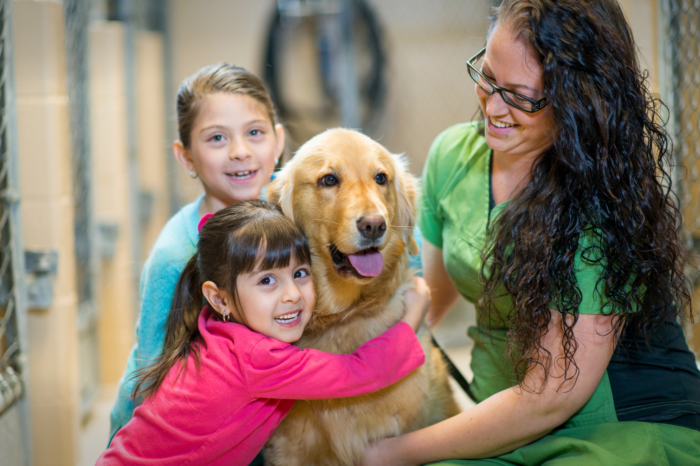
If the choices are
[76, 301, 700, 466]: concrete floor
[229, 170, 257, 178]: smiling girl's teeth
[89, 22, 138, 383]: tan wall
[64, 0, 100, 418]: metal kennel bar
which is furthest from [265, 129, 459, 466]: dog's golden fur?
[89, 22, 138, 383]: tan wall

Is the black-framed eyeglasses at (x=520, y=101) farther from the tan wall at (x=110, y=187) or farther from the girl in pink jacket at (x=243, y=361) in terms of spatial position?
the tan wall at (x=110, y=187)

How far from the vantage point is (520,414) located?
1.24 metres

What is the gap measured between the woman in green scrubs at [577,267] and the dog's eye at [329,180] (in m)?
0.39

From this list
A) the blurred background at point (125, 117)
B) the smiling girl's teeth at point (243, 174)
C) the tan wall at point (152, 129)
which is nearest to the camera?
the smiling girl's teeth at point (243, 174)

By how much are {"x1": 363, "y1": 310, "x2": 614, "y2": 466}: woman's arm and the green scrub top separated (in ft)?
0.13

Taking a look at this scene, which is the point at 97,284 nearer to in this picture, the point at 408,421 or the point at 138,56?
the point at 138,56

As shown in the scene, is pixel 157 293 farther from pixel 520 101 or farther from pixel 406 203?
pixel 520 101

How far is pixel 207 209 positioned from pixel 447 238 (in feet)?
A: 2.20

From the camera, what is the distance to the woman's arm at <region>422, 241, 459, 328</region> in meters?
1.72

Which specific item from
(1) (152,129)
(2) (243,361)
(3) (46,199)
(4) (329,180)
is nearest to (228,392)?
(2) (243,361)

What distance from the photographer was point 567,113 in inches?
45.0

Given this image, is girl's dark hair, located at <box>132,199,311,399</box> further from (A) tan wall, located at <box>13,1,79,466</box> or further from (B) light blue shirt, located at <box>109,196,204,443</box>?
(A) tan wall, located at <box>13,1,79,466</box>

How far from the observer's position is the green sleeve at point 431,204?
1624mm

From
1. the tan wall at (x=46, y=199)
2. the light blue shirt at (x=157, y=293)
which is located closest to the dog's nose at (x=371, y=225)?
the light blue shirt at (x=157, y=293)
